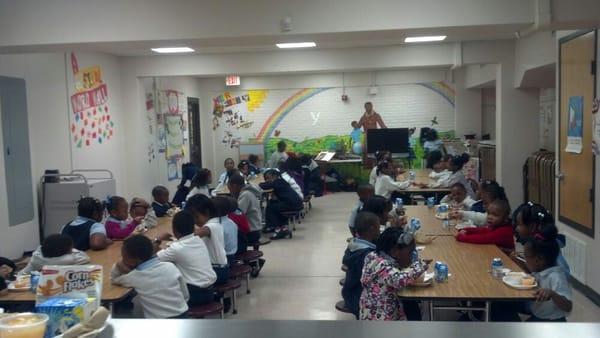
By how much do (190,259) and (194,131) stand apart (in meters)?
10.1

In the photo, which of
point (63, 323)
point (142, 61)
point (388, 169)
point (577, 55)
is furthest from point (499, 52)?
point (63, 323)

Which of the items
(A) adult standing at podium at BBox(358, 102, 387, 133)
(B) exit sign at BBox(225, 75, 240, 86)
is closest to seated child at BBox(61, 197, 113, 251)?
(B) exit sign at BBox(225, 75, 240, 86)

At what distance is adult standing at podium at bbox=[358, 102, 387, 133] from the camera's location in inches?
532

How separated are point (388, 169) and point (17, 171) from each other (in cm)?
477

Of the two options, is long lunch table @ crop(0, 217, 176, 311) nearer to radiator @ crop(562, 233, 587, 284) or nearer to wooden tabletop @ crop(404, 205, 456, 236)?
wooden tabletop @ crop(404, 205, 456, 236)

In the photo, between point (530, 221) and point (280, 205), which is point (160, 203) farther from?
point (530, 221)

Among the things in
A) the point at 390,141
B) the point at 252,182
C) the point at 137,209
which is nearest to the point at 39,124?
the point at 137,209

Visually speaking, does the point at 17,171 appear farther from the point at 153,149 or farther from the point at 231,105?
the point at 231,105

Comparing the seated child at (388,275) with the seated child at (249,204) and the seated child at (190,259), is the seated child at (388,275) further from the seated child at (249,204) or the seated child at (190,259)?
the seated child at (249,204)

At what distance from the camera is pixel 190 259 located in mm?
4035

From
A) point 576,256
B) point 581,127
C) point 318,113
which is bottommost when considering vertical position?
point 576,256

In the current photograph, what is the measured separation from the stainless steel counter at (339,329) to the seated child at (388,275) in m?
1.55

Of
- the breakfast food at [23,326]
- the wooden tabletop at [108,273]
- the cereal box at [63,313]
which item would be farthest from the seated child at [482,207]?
the breakfast food at [23,326]

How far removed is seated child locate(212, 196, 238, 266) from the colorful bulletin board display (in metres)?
4.06
